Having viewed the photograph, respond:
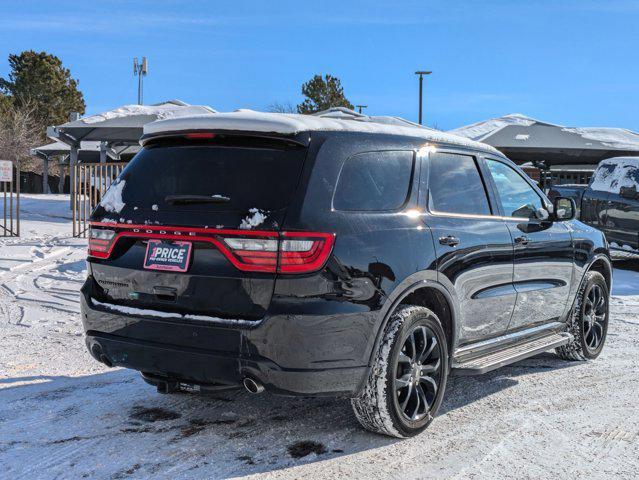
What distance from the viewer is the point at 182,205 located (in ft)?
12.1

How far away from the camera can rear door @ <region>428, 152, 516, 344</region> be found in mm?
4238

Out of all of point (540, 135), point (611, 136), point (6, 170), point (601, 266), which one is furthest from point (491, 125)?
point (601, 266)

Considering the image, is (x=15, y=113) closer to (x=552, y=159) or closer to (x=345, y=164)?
(x=552, y=159)

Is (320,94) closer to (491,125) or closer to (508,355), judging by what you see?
(491,125)

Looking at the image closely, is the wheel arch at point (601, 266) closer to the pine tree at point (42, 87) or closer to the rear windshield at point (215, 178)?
the rear windshield at point (215, 178)

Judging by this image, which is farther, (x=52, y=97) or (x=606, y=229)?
(x=52, y=97)

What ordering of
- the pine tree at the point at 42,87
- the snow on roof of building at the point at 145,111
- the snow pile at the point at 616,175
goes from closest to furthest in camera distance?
the snow pile at the point at 616,175 → the snow on roof of building at the point at 145,111 → the pine tree at the point at 42,87

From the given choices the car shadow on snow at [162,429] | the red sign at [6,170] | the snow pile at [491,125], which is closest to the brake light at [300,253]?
the car shadow on snow at [162,429]

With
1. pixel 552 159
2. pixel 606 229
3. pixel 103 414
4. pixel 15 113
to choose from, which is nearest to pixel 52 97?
pixel 15 113

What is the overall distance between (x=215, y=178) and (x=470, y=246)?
1646 mm

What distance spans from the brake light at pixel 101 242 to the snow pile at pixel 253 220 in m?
0.90

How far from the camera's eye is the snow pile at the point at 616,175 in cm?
1247

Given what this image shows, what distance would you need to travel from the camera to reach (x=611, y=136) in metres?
24.8

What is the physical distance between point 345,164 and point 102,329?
1592 millimetres
